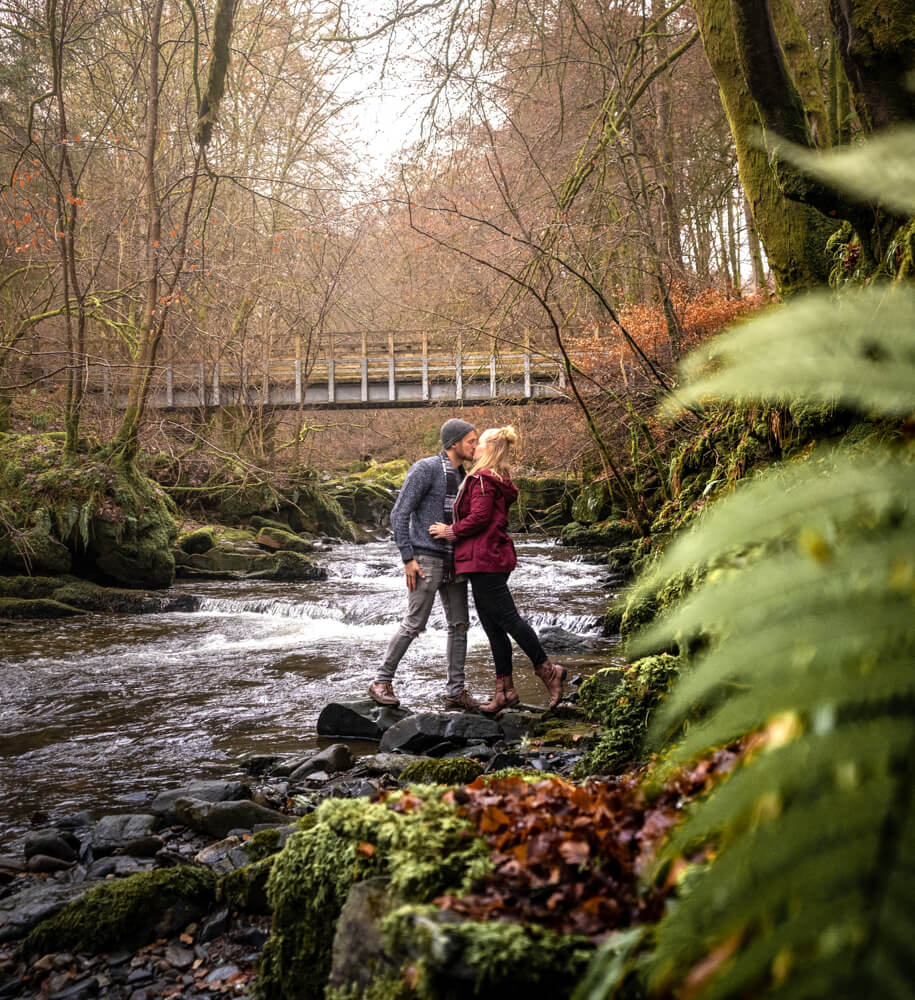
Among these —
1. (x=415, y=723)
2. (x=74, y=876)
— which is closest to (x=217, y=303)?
(x=415, y=723)

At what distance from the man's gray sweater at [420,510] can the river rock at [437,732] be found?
1.25m

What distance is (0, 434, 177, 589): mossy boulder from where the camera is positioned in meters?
13.2

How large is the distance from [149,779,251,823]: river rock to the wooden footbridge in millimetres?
9184

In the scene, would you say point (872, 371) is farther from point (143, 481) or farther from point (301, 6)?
point (143, 481)

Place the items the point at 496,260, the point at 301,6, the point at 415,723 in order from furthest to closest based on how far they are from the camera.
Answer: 1. the point at 496,260
2. the point at 301,6
3. the point at 415,723

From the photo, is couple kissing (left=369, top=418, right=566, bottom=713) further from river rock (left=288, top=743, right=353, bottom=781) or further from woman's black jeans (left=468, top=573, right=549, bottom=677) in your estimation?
river rock (left=288, top=743, right=353, bottom=781)

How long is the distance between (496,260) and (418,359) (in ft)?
52.9

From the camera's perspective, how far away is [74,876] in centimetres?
390

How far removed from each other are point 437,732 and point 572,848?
4.35m

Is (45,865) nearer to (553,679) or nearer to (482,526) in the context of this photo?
(482,526)

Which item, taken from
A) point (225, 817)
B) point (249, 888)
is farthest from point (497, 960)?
point (225, 817)

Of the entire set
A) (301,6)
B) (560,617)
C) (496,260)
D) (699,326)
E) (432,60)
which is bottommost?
(560,617)

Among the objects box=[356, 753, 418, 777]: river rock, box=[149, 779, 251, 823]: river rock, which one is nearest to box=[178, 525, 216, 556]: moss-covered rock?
box=[356, 753, 418, 777]: river rock

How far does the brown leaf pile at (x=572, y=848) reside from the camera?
1.54 m
